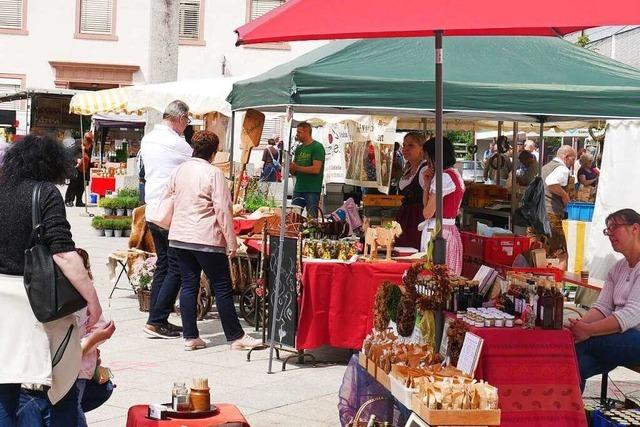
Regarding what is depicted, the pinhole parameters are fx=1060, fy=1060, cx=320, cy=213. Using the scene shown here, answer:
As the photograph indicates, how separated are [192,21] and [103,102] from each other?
20559mm

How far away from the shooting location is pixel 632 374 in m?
8.49

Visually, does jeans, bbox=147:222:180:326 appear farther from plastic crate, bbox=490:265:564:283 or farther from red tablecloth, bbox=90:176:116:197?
red tablecloth, bbox=90:176:116:197

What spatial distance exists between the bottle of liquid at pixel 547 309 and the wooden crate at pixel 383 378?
32.4 inches

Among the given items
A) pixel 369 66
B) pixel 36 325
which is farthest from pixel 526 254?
pixel 36 325

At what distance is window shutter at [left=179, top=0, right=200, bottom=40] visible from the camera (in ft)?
118

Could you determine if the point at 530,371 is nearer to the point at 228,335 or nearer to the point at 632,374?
the point at 632,374

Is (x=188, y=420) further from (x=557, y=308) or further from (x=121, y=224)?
(x=121, y=224)

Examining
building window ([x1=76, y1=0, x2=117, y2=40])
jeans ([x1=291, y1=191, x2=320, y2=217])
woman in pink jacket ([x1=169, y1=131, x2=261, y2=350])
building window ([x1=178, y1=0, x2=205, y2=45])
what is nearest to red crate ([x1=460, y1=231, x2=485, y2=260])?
woman in pink jacket ([x1=169, y1=131, x2=261, y2=350])

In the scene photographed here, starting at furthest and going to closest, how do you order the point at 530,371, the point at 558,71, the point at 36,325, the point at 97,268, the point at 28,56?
the point at 28,56, the point at 97,268, the point at 558,71, the point at 530,371, the point at 36,325

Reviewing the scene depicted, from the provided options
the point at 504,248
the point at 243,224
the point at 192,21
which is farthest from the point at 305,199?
the point at 192,21

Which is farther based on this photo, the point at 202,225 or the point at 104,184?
the point at 104,184

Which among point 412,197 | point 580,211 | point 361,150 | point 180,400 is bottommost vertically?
point 180,400

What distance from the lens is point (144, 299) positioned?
1089cm

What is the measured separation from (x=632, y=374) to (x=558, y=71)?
2547 millimetres
